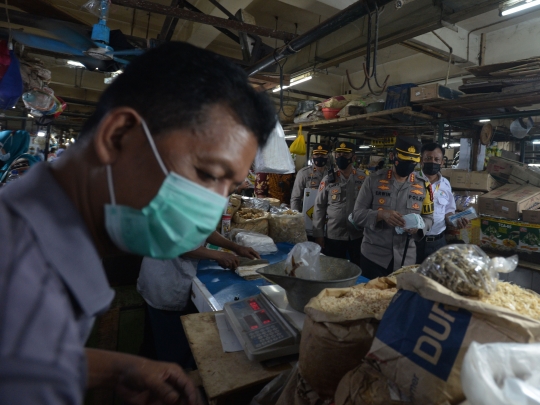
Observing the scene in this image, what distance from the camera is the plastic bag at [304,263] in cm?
174

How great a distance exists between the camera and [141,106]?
73cm

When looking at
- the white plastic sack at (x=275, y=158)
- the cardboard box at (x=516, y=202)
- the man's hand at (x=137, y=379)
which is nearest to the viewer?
the man's hand at (x=137, y=379)

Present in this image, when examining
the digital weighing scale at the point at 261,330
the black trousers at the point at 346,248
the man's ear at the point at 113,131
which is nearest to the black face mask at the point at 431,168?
the black trousers at the point at 346,248

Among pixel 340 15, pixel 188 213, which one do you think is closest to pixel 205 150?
pixel 188 213

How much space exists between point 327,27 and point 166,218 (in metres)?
2.20

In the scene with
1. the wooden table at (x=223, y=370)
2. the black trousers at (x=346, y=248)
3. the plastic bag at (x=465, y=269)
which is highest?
the plastic bag at (x=465, y=269)

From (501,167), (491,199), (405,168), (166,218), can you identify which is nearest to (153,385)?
(166,218)

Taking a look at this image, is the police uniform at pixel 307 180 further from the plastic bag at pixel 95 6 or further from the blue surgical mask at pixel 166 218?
the blue surgical mask at pixel 166 218

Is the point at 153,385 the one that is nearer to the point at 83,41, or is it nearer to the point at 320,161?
the point at 83,41

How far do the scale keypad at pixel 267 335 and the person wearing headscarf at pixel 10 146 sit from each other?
16.9ft

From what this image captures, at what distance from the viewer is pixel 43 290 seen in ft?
1.75

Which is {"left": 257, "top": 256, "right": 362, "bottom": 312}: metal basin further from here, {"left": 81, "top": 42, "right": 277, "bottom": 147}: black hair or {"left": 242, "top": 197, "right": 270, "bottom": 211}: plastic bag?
{"left": 242, "top": 197, "right": 270, "bottom": 211}: plastic bag

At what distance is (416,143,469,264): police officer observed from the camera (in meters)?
3.87

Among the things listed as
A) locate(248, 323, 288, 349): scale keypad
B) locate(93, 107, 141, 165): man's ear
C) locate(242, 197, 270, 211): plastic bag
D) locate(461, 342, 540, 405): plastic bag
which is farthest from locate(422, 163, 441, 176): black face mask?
locate(93, 107, 141, 165): man's ear
